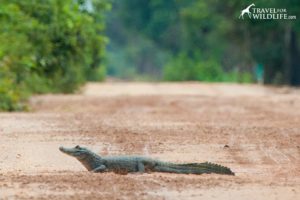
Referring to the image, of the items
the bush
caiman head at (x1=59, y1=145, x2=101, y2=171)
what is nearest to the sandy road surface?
caiman head at (x1=59, y1=145, x2=101, y2=171)

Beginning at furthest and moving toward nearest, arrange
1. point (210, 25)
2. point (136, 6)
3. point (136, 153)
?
point (136, 6) < point (210, 25) < point (136, 153)

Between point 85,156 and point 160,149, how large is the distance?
2.15 m

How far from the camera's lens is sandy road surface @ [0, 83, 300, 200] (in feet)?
28.5

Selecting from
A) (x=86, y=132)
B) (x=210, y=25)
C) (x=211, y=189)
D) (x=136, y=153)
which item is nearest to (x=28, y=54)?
(x=86, y=132)

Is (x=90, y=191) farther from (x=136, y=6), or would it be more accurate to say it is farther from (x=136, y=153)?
(x=136, y=6)

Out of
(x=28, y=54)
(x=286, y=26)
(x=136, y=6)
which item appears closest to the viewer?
(x=28, y=54)

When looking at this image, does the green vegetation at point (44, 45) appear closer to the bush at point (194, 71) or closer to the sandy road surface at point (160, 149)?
the sandy road surface at point (160, 149)

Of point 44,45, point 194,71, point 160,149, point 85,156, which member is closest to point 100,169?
point 85,156

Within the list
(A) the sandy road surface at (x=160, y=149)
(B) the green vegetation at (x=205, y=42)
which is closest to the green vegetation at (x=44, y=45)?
(A) the sandy road surface at (x=160, y=149)

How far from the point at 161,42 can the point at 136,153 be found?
200ft

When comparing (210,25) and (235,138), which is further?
(210,25)

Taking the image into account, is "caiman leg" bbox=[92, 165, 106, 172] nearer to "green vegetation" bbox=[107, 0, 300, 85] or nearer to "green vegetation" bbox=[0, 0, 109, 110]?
"green vegetation" bbox=[0, 0, 109, 110]

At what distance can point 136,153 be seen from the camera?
12125 mm

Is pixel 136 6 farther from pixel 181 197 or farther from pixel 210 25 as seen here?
pixel 181 197
